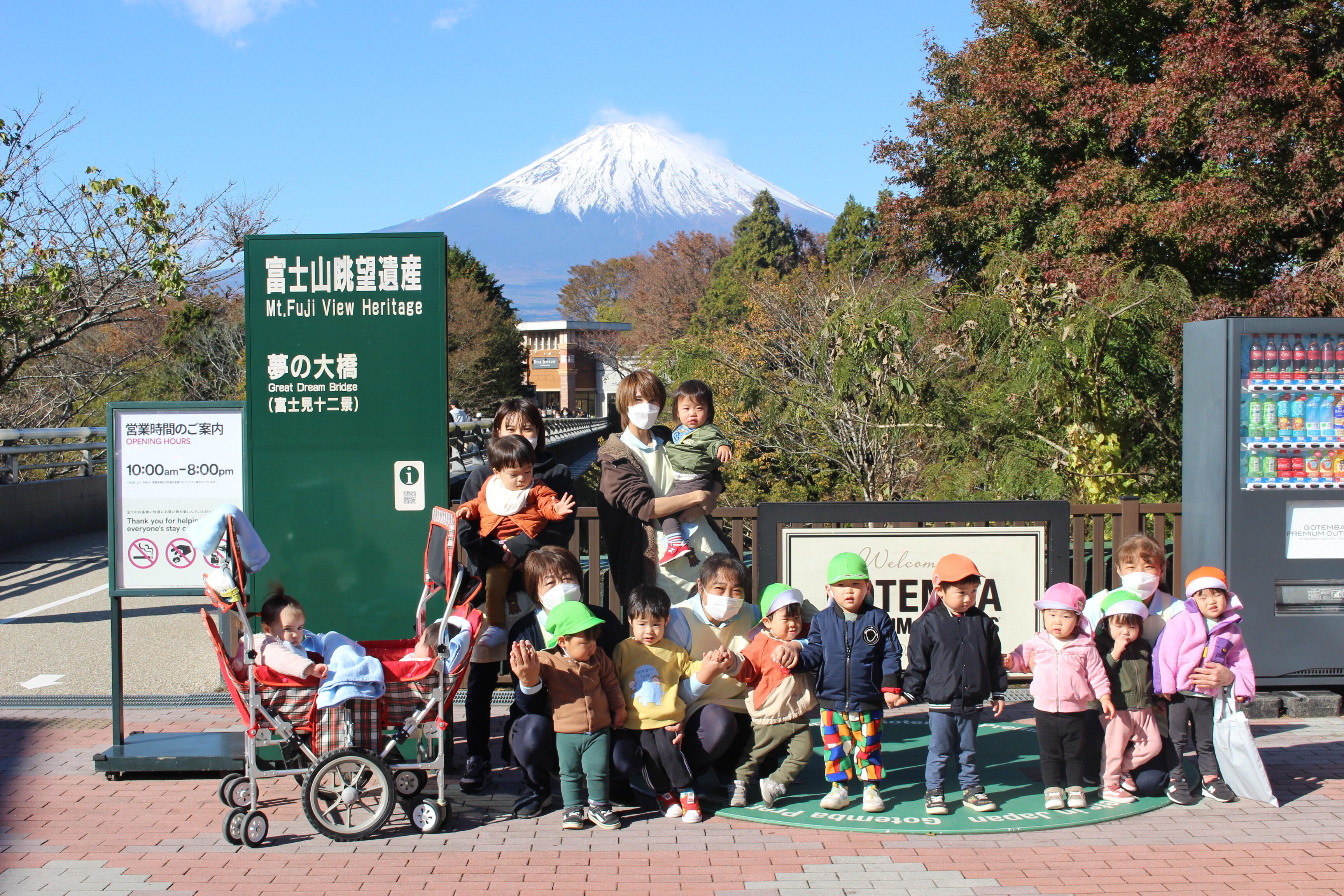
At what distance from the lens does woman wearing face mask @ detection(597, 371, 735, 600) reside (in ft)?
17.3

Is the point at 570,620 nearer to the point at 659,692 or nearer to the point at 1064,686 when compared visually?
the point at 659,692

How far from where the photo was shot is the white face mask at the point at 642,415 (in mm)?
5328

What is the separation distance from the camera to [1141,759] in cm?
500

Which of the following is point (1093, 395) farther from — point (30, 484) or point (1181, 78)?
point (30, 484)

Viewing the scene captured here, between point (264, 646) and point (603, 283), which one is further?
point (603, 283)

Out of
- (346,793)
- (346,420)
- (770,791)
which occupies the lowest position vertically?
(770,791)

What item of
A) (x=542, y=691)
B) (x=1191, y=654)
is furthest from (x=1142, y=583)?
(x=542, y=691)

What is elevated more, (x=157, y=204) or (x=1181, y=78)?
(x=1181, y=78)

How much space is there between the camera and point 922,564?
6363mm

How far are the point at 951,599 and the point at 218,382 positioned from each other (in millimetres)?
29458

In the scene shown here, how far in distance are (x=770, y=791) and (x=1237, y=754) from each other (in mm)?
2234

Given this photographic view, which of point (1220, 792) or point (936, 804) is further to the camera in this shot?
point (1220, 792)

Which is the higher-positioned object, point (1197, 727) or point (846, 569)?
point (846, 569)

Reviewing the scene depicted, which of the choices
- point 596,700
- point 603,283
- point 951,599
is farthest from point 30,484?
point 603,283
